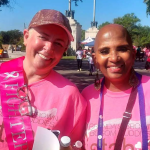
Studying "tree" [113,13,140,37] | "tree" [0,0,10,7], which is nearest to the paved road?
"tree" [0,0,10,7]

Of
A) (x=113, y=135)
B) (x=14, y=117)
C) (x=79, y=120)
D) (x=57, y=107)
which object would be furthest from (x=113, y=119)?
(x=14, y=117)

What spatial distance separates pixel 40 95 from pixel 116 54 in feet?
2.09

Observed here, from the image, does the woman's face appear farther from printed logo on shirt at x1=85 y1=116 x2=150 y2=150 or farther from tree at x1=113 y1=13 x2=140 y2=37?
tree at x1=113 y1=13 x2=140 y2=37

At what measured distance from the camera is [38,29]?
175 centimetres

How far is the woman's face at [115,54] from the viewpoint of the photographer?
1.73 metres

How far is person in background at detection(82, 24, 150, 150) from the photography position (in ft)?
5.31

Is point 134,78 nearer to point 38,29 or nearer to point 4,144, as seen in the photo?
point 38,29

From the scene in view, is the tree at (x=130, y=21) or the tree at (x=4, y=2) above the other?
the tree at (x=130, y=21)

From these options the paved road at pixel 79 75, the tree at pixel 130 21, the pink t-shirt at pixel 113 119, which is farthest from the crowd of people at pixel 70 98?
the tree at pixel 130 21

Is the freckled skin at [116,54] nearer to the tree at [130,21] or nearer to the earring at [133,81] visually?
the earring at [133,81]

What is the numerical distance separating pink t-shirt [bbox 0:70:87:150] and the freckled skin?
0.30 metres

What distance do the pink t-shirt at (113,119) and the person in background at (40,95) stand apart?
0.09 meters

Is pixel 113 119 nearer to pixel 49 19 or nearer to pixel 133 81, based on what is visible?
pixel 133 81

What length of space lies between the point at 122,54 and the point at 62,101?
56 centimetres
